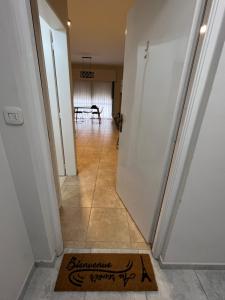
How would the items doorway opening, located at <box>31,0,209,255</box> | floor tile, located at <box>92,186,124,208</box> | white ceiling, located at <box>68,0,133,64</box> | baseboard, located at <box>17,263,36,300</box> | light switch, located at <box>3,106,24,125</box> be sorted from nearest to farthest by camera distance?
light switch, located at <box>3,106,24,125</box>
doorway opening, located at <box>31,0,209,255</box>
baseboard, located at <box>17,263,36,300</box>
floor tile, located at <box>92,186,124,208</box>
white ceiling, located at <box>68,0,133,64</box>

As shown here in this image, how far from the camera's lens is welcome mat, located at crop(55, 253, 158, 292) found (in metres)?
1.15

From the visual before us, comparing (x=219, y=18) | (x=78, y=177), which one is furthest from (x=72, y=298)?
(x=219, y=18)

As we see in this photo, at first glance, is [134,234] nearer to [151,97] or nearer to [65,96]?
[151,97]

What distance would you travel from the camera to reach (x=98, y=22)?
9.74ft

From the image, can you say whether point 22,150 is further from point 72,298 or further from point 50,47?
point 50,47

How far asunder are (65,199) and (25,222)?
94 centimetres

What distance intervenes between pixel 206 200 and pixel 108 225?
1.03 m

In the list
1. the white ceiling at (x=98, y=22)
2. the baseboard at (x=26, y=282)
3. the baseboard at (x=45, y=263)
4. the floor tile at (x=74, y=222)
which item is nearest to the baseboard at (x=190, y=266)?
the floor tile at (x=74, y=222)

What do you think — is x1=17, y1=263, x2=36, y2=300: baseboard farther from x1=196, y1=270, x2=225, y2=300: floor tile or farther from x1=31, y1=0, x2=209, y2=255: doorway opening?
x1=196, y1=270, x2=225, y2=300: floor tile

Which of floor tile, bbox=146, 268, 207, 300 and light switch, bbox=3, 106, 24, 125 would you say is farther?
floor tile, bbox=146, 268, 207, 300

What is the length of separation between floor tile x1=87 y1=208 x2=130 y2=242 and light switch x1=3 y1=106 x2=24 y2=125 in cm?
125

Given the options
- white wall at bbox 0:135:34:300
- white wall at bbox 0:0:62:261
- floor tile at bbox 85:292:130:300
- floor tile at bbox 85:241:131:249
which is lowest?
floor tile at bbox 85:292:130:300

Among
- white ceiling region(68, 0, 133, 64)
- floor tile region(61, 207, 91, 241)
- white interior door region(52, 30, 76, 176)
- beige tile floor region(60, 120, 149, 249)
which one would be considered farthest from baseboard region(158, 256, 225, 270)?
white ceiling region(68, 0, 133, 64)

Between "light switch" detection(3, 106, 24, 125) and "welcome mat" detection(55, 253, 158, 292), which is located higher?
"light switch" detection(3, 106, 24, 125)
